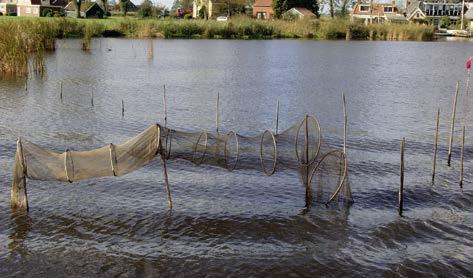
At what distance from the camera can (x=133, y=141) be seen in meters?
11.2

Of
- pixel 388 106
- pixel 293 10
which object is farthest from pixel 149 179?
pixel 293 10

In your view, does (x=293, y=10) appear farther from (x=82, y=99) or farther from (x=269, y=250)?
(x=269, y=250)

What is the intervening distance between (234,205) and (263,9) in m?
94.4

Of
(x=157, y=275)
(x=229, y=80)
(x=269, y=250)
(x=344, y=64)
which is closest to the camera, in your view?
(x=157, y=275)

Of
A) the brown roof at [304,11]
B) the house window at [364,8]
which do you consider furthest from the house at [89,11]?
the house window at [364,8]

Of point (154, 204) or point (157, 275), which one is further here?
point (154, 204)

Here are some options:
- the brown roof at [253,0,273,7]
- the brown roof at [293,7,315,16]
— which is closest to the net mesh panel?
the brown roof at [293,7,315,16]

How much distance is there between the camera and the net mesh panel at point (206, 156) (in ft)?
36.4

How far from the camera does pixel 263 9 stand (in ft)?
Result: 339

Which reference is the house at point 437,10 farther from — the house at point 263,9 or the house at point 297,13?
the house at point 297,13

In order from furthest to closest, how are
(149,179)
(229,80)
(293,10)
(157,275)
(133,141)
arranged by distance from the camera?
(293,10)
(229,80)
(149,179)
(133,141)
(157,275)

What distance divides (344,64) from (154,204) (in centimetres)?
3279

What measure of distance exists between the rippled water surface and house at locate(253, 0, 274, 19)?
7877cm

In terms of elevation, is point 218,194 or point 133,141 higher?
point 133,141
